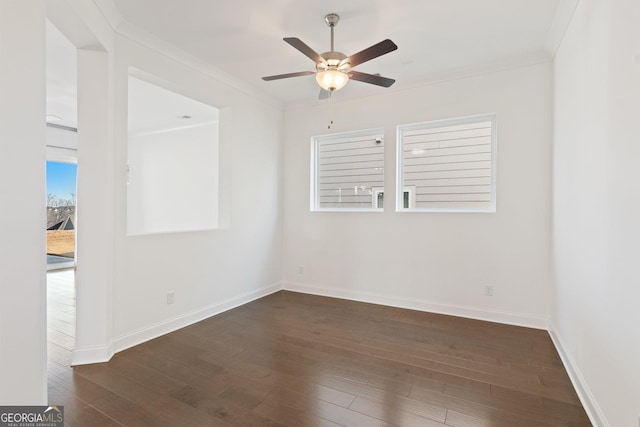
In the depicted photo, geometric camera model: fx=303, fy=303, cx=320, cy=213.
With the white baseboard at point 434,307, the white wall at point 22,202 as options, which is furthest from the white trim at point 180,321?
the white wall at point 22,202

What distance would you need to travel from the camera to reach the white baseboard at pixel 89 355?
96.0 inches

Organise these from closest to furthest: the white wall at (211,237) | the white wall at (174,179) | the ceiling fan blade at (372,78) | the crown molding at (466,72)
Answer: the ceiling fan blade at (372,78) → the white wall at (211,237) → the crown molding at (466,72) → the white wall at (174,179)

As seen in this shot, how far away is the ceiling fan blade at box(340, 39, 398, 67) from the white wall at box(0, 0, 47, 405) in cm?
189

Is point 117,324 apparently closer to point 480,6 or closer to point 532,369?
point 532,369

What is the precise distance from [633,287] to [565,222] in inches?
54.0

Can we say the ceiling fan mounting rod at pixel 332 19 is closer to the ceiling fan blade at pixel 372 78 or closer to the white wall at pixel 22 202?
the ceiling fan blade at pixel 372 78

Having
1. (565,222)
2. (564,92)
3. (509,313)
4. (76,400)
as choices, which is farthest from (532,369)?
(76,400)

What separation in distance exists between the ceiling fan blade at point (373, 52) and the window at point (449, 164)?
183 cm

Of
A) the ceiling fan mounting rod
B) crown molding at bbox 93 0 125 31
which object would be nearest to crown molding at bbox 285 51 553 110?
the ceiling fan mounting rod

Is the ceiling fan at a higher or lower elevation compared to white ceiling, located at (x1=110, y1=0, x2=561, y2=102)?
lower

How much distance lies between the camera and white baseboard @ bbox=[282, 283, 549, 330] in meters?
3.30

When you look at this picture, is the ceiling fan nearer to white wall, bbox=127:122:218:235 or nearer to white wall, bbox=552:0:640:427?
white wall, bbox=552:0:640:427

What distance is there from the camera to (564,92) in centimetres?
271

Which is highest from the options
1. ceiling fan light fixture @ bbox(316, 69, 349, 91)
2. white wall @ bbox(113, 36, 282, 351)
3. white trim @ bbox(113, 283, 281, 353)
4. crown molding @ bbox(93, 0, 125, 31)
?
crown molding @ bbox(93, 0, 125, 31)
